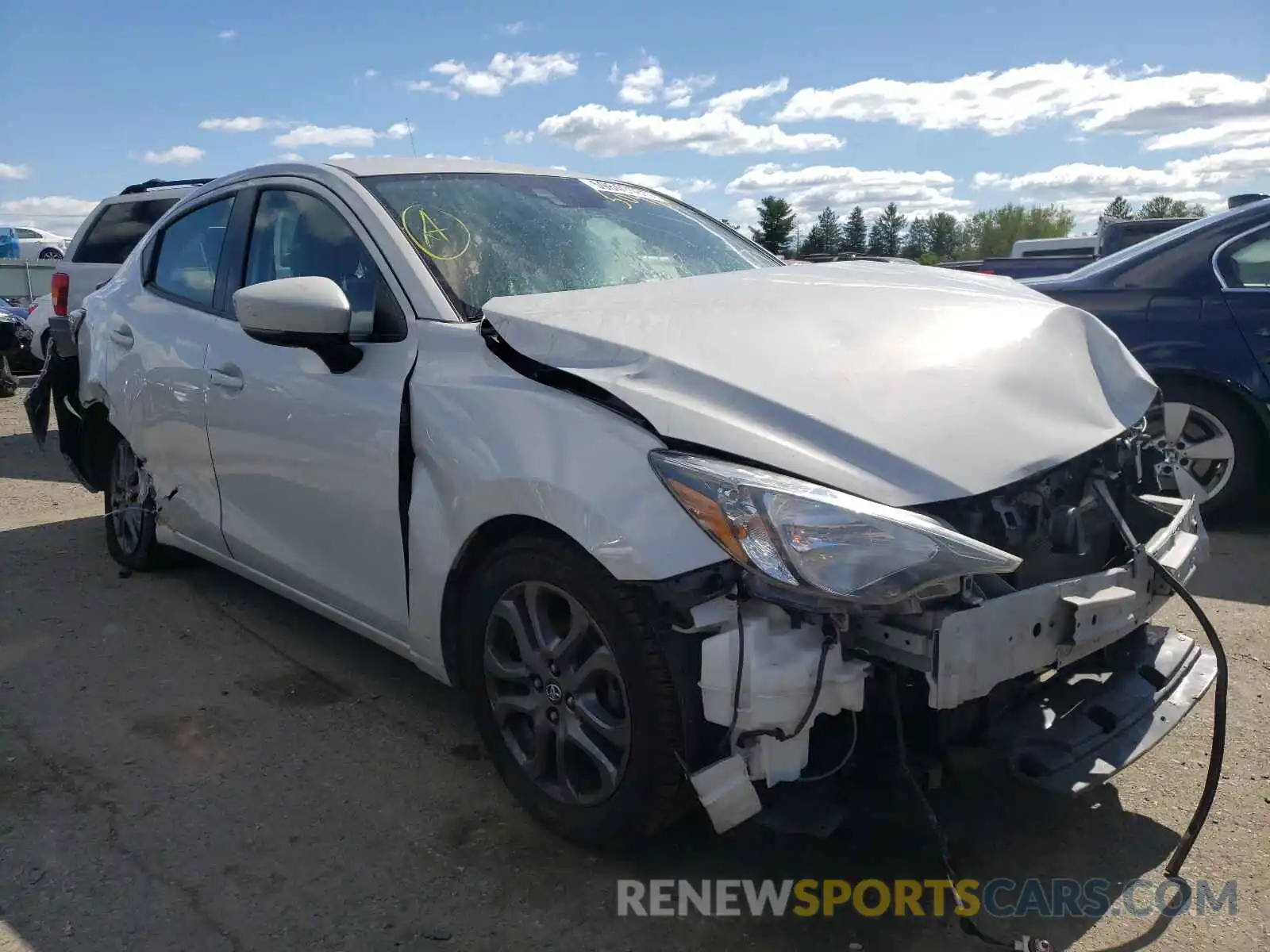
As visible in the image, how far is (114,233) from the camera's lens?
9.62 m

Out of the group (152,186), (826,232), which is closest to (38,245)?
(152,186)

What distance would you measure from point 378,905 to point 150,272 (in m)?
3.26

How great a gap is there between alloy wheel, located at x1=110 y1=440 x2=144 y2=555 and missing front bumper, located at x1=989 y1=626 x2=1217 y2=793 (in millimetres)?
3957

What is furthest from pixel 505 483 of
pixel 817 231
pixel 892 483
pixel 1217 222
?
pixel 817 231

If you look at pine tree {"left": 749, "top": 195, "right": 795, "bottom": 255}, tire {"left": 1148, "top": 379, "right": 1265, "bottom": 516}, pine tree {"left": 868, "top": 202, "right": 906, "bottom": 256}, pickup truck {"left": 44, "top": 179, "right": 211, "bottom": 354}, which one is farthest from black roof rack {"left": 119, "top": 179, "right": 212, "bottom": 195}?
pine tree {"left": 868, "top": 202, "right": 906, "bottom": 256}

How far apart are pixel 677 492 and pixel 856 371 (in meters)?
0.60

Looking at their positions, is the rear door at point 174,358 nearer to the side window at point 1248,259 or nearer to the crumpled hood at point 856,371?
the crumpled hood at point 856,371

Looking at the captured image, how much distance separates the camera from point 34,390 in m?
5.30

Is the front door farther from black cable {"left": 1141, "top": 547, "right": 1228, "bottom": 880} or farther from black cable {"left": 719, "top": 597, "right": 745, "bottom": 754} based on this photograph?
black cable {"left": 1141, "top": 547, "right": 1228, "bottom": 880}

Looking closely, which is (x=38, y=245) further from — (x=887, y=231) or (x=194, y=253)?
(x=887, y=231)

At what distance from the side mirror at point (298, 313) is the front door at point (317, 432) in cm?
15

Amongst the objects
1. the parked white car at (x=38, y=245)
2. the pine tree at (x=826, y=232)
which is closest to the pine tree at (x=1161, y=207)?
the pine tree at (x=826, y=232)

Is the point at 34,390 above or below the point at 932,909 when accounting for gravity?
above

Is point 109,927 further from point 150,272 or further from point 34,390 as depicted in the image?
point 34,390
